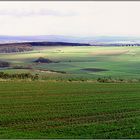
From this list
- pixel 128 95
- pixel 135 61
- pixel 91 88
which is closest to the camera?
pixel 128 95

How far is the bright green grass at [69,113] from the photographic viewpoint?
62.5 feet

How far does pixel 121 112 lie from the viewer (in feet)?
82.0

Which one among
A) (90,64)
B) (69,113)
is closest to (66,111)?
(69,113)

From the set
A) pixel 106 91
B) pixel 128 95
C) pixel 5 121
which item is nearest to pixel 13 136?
pixel 5 121

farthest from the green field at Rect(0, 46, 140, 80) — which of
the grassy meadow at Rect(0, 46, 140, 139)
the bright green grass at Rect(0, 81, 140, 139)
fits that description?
the bright green grass at Rect(0, 81, 140, 139)

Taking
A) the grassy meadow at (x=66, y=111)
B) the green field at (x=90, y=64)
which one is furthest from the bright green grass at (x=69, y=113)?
the green field at (x=90, y=64)

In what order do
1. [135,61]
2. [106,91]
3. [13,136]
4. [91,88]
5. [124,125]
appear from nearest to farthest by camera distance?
[13,136] → [124,125] → [106,91] → [91,88] → [135,61]

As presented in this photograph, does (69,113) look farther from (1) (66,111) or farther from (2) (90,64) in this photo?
(2) (90,64)

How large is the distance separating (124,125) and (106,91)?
1609cm

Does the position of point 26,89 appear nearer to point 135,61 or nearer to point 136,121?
point 136,121

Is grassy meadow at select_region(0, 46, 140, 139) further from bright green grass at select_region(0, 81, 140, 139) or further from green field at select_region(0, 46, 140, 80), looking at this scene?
green field at select_region(0, 46, 140, 80)

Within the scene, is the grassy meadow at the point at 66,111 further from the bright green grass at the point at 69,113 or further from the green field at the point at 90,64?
the green field at the point at 90,64

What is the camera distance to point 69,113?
24.4 m

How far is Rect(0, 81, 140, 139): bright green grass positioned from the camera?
19.1 meters
